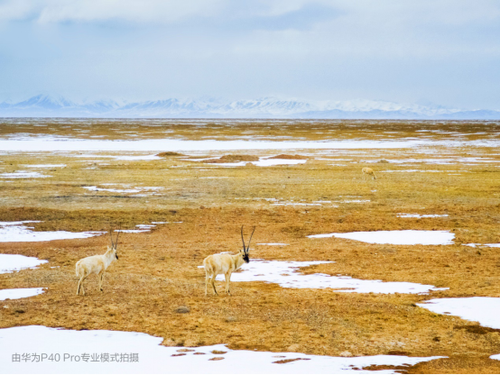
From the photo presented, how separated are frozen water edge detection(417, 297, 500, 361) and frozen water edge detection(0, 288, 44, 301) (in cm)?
865

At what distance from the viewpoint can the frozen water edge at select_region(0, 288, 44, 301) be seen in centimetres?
1227

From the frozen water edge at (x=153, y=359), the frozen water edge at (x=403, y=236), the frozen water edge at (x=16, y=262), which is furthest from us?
the frozen water edge at (x=403, y=236)

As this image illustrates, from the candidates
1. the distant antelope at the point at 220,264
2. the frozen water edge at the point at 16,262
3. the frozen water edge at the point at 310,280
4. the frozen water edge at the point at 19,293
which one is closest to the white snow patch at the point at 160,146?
the frozen water edge at the point at 16,262

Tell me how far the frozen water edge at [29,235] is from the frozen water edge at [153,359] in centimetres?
1036

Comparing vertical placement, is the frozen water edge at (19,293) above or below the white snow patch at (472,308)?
above

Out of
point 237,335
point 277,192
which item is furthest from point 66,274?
point 277,192

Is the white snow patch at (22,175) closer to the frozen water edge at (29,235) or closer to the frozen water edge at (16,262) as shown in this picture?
the frozen water edge at (29,235)

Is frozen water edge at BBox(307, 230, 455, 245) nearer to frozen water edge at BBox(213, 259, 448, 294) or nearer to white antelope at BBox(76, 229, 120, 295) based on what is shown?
frozen water edge at BBox(213, 259, 448, 294)

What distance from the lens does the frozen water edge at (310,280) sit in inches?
520

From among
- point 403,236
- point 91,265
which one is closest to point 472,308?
point 91,265

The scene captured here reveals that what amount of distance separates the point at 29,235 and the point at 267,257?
9203 millimetres

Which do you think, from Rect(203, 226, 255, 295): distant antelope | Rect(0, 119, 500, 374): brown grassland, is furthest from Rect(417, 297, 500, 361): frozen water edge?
Rect(203, 226, 255, 295): distant antelope

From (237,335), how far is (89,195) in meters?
21.6

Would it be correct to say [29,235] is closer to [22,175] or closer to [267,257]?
[267,257]
